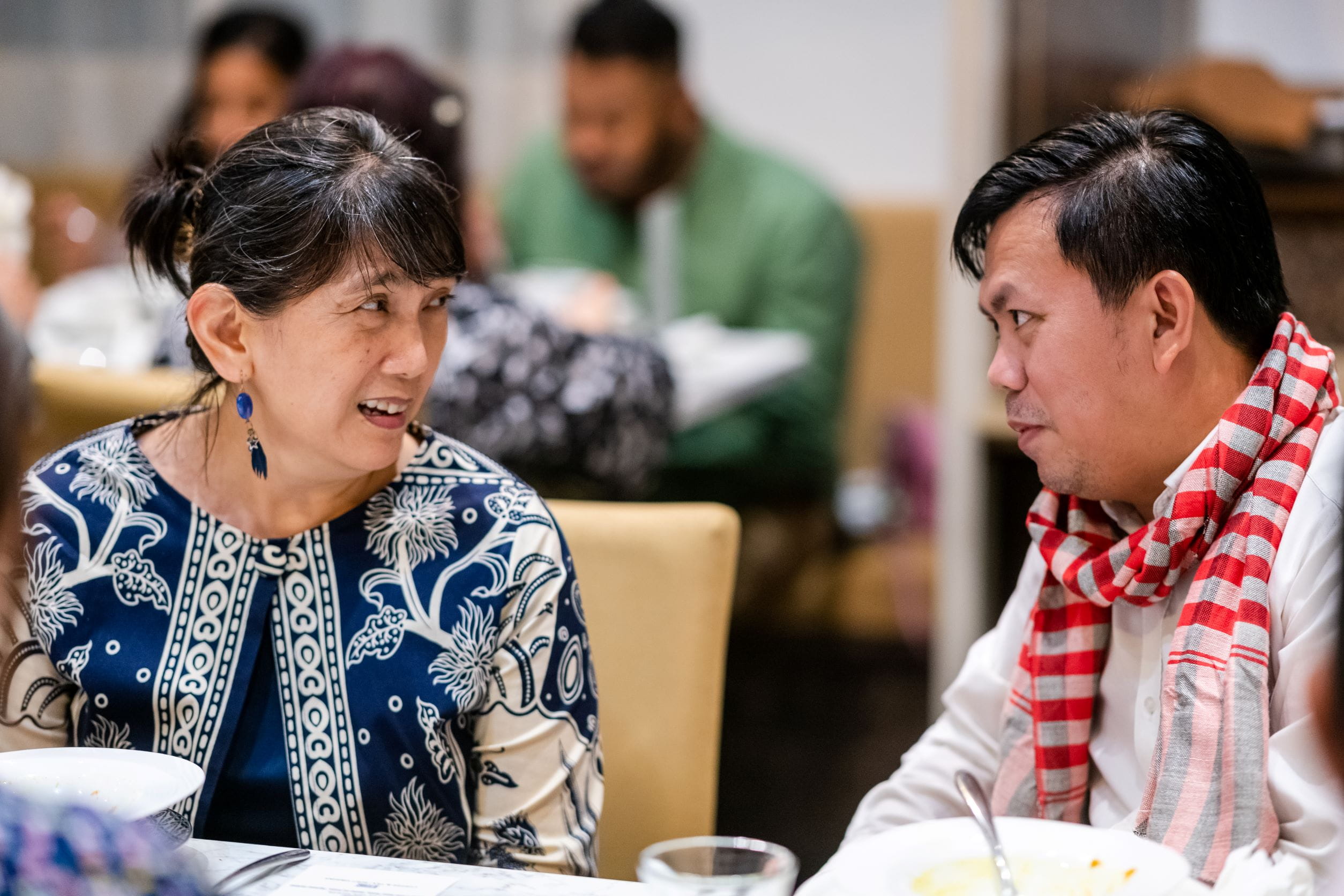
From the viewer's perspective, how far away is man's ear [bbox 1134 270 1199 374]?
3.76 feet

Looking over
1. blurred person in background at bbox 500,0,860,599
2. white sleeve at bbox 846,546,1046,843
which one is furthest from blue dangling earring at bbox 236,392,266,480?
blurred person in background at bbox 500,0,860,599

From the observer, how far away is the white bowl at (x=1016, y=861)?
92 centimetres

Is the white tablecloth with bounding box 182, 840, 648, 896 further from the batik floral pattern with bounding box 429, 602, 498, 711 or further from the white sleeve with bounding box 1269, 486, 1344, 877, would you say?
the white sleeve with bounding box 1269, 486, 1344, 877

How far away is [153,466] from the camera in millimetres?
1333

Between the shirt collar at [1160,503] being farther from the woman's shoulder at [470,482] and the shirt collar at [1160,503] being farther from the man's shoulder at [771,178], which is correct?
the man's shoulder at [771,178]

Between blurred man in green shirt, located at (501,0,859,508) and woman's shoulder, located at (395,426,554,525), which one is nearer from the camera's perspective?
woman's shoulder, located at (395,426,554,525)

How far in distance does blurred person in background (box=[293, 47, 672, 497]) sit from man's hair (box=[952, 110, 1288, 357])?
3.98ft

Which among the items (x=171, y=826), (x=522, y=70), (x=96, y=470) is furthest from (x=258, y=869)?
(x=522, y=70)

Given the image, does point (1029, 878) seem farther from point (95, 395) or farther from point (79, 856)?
point (95, 395)

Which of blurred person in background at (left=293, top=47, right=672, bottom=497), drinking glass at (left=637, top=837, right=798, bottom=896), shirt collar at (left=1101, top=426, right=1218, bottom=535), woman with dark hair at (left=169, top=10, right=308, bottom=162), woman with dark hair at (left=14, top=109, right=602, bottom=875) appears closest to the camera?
drinking glass at (left=637, top=837, right=798, bottom=896)

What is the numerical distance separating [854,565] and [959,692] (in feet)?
7.76

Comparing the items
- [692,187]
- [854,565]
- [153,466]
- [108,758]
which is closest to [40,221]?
[692,187]

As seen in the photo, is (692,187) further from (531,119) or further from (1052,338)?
(1052,338)

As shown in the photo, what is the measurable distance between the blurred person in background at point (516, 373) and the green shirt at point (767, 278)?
2.89ft
